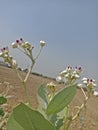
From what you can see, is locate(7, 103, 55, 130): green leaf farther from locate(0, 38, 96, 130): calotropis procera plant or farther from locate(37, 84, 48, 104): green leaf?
locate(37, 84, 48, 104): green leaf

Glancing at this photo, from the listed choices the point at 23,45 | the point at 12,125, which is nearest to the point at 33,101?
the point at 23,45

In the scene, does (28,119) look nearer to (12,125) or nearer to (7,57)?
(12,125)

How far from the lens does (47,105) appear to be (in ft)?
3.98

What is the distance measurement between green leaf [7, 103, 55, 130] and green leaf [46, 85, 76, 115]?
84 mm

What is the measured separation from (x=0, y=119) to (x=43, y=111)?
1.84m

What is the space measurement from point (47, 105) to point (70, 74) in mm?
231

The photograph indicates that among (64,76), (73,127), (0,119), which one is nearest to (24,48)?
(64,76)

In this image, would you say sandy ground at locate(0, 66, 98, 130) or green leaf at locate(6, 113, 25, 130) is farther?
sandy ground at locate(0, 66, 98, 130)

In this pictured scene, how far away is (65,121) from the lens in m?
1.28

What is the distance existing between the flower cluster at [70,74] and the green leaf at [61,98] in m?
0.20

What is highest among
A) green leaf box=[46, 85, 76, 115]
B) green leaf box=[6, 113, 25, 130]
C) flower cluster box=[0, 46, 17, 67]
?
flower cluster box=[0, 46, 17, 67]

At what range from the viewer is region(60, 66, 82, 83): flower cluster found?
54.6 inches

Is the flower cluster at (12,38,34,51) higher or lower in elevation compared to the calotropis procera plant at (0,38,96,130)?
higher

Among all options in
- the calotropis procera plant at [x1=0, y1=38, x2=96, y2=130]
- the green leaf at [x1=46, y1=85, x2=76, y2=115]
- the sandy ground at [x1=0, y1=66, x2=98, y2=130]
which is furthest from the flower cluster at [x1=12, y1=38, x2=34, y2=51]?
the sandy ground at [x1=0, y1=66, x2=98, y2=130]
